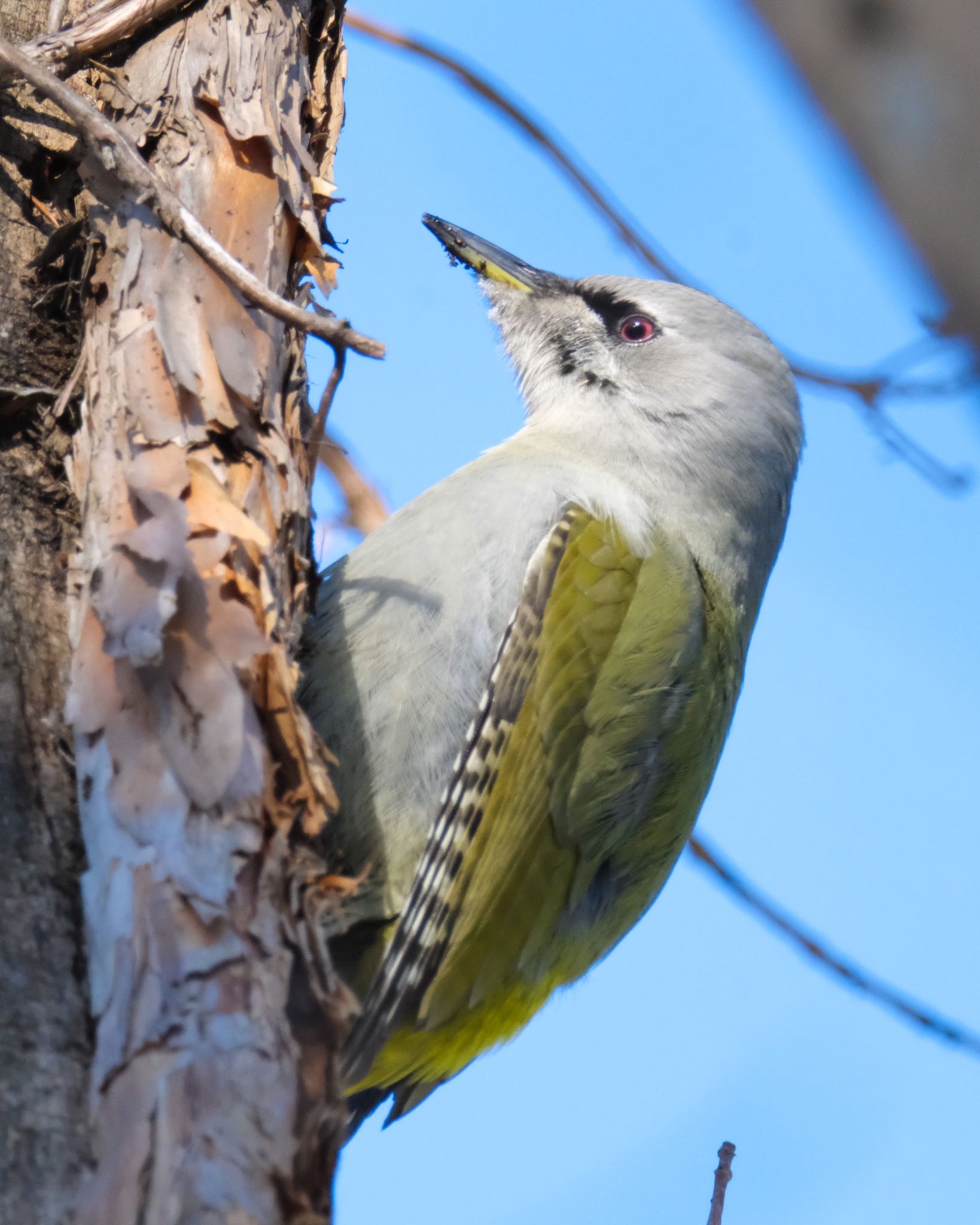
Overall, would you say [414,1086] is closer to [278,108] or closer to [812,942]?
[812,942]

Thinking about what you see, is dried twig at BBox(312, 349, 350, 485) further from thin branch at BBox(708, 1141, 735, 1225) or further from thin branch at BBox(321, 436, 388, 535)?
thin branch at BBox(321, 436, 388, 535)

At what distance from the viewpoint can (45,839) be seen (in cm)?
258

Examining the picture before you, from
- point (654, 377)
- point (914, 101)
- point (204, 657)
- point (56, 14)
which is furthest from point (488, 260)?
point (914, 101)

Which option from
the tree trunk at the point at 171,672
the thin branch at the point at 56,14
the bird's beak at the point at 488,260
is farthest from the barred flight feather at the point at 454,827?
the thin branch at the point at 56,14

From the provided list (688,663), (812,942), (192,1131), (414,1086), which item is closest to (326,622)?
(688,663)

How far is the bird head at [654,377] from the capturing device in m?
4.32

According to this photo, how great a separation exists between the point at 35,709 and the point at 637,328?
2.59 metres

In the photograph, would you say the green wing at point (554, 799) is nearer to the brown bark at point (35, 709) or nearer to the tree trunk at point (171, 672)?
the tree trunk at point (171, 672)

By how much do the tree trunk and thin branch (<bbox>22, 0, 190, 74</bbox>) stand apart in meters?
0.05

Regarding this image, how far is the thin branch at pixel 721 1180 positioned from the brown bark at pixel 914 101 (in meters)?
2.08

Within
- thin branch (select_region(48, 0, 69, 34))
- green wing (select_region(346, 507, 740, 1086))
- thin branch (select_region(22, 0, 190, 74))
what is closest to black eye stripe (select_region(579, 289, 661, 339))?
green wing (select_region(346, 507, 740, 1086))

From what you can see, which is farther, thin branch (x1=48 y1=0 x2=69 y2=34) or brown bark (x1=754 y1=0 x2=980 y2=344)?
thin branch (x1=48 y1=0 x2=69 y2=34)

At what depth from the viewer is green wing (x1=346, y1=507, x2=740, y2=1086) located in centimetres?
343

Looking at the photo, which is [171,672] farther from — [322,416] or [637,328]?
[637,328]
